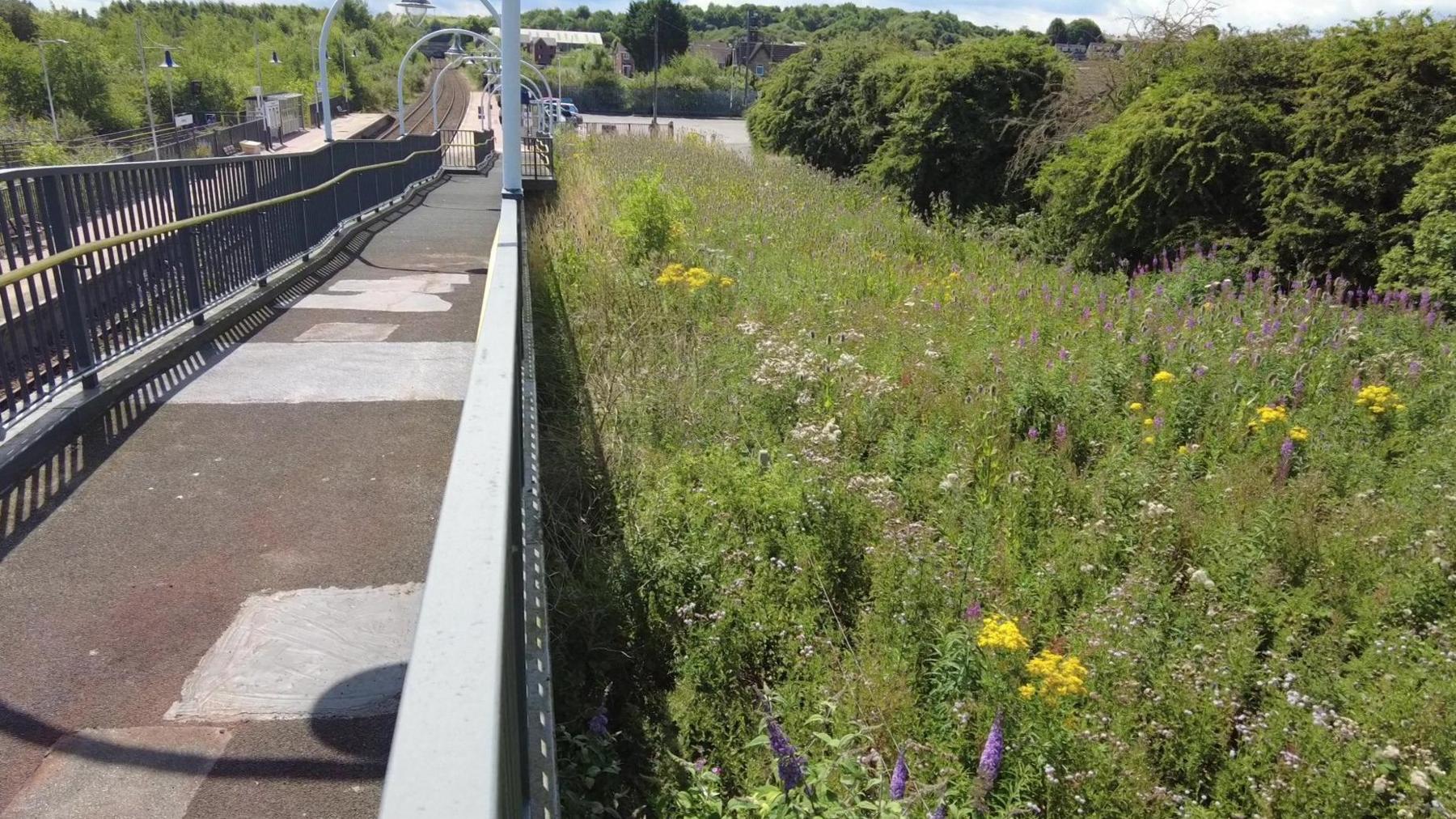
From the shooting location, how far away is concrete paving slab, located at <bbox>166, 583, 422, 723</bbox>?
3.03 m

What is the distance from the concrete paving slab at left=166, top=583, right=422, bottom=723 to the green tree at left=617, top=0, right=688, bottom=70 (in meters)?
126

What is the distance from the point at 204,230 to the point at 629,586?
535 cm

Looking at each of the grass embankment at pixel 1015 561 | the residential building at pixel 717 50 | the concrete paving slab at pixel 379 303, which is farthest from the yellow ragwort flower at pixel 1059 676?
the residential building at pixel 717 50

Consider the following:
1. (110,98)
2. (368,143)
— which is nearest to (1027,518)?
(368,143)

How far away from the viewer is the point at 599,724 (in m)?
3.25

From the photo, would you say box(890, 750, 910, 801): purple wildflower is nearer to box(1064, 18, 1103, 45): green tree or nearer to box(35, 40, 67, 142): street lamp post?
box(35, 40, 67, 142): street lamp post

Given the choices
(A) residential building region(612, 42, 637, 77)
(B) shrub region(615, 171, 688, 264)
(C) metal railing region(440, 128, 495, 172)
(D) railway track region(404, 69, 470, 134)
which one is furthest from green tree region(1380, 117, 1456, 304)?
(A) residential building region(612, 42, 637, 77)

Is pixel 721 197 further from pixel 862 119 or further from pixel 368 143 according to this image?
pixel 862 119

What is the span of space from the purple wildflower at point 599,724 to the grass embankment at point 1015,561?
0.10 feet

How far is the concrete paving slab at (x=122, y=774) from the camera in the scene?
8.34 ft

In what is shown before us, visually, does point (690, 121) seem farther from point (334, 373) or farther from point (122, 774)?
point (122, 774)

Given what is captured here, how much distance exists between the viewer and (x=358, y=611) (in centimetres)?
359

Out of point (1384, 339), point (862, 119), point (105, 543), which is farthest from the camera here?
point (862, 119)

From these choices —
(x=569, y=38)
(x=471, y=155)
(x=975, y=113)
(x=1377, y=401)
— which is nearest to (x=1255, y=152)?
A: (x=1377, y=401)
